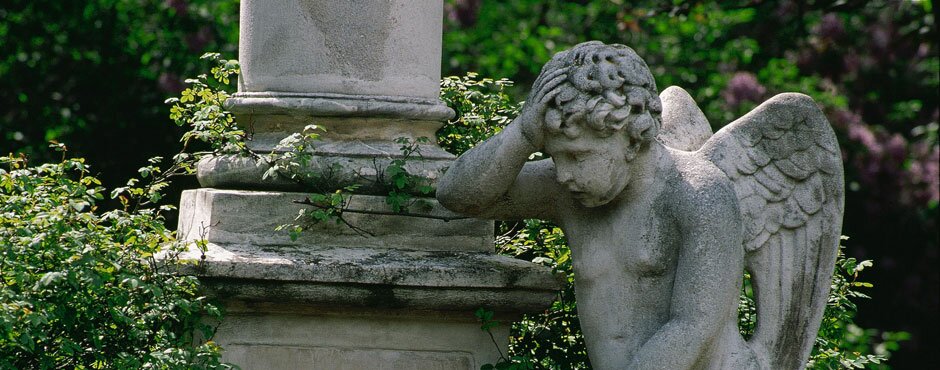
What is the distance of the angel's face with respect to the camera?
9.98ft

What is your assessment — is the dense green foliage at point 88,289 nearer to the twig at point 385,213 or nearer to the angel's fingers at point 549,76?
the twig at point 385,213

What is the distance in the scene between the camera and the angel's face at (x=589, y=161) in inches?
120

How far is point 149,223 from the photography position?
136 inches

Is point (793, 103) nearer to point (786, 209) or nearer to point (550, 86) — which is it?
point (786, 209)

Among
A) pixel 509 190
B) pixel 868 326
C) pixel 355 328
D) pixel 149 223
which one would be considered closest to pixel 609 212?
pixel 509 190

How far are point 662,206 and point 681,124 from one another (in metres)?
0.45

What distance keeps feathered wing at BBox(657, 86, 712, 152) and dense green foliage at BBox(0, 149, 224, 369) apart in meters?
1.22

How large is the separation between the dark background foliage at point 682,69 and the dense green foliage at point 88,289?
169 inches

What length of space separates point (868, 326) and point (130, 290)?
796cm

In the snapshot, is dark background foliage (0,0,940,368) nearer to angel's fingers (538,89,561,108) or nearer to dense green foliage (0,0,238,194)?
dense green foliage (0,0,238,194)

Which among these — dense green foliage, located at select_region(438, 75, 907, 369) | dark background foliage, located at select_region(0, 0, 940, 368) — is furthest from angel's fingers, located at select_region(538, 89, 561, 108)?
dark background foliage, located at select_region(0, 0, 940, 368)

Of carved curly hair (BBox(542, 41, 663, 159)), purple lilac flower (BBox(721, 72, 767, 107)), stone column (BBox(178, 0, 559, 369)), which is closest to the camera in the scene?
carved curly hair (BBox(542, 41, 663, 159))

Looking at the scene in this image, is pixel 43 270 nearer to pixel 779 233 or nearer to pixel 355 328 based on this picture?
pixel 355 328

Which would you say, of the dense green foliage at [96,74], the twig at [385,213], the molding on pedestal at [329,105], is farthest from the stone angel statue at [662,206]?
the dense green foliage at [96,74]
